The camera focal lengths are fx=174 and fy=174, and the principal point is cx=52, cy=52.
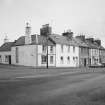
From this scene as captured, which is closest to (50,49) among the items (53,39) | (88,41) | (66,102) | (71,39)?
(53,39)

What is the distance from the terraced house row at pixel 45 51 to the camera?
135 ft

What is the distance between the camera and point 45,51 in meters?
41.9

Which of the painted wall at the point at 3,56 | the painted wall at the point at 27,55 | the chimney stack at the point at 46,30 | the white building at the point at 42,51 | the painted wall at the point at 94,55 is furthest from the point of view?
the painted wall at the point at 94,55

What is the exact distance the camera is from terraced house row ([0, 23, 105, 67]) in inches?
1619

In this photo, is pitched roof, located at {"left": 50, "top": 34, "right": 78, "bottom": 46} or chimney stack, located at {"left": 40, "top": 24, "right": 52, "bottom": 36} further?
chimney stack, located at {"left": 40, "top": 24, "right": 52, "bottom": 36}

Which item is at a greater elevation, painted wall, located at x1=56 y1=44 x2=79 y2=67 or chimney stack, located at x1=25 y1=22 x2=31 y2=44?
chimney stack, located at x1=25 y1=22 x2=31 y2=44

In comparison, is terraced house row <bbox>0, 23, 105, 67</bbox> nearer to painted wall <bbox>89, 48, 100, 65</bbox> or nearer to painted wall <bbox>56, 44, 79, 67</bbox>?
painted wall <bbox>56, 44, 79, 67</bbox>

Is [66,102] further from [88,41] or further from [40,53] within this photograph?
[88,41]

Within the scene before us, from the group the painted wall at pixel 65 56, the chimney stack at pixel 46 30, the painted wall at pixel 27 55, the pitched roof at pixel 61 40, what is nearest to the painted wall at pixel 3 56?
the painted wall at pixel 27 55

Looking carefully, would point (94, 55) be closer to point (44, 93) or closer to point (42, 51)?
point (42, 51)

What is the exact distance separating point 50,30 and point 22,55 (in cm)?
1071

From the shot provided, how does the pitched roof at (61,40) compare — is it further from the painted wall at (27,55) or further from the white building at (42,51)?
the painted wall at (27,55)

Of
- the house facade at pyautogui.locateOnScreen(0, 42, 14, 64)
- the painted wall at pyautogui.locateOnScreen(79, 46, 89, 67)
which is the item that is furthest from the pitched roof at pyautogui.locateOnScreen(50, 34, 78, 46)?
the house facade at pyautogui.locateOnScreen(0, 42, 14, 64)

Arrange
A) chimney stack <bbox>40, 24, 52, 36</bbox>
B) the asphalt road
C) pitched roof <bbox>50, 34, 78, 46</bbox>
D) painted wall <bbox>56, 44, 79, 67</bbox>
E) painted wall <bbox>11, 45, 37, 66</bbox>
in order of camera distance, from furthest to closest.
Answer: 1. chimney stack <bbox>40, 24, 52, 36</bbox>
2. pitched roof <bbox>50, 34, 78, 46</bbox>
3. painted wall <bbox>56, 44, 79, 67</bbox>
4. painted wall <bbox>11, 45, 37, 66</bbox>
5. the asphalt road
